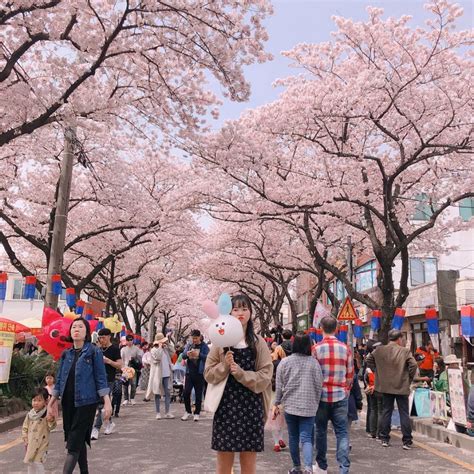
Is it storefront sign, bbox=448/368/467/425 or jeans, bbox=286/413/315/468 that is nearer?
jeans, bbox=286/413/315/468

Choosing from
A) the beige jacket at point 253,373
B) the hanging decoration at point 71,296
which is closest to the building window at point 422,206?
the hanging decoration at point 71,296

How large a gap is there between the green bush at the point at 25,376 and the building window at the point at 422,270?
73.2 feet

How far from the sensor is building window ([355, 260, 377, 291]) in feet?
104

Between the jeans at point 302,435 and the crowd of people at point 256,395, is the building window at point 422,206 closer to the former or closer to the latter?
the crowd of people at point 256,395

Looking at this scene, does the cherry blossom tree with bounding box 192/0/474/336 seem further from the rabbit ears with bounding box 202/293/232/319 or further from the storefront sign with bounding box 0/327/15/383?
the rabbit ears with bounding box 202/293/232/319

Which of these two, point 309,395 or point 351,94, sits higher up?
point 351,94

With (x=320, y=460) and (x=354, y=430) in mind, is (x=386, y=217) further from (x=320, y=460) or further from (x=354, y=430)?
(x=320, y=460)

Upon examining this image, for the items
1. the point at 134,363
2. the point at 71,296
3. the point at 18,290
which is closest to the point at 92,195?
the point at 71,296

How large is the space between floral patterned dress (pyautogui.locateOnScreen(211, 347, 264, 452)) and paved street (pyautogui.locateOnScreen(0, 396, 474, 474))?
2.53 metres

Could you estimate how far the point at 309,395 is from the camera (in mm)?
5539

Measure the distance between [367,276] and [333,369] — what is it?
1102 inches

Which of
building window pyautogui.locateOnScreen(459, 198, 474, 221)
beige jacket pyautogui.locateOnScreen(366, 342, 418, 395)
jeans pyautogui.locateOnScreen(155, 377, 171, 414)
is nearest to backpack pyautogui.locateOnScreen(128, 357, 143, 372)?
jeans pyautogui.locateOnScreen(155, 377, 171, 414)

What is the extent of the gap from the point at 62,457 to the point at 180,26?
277 inches

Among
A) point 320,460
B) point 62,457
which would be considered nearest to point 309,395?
point 320,460
